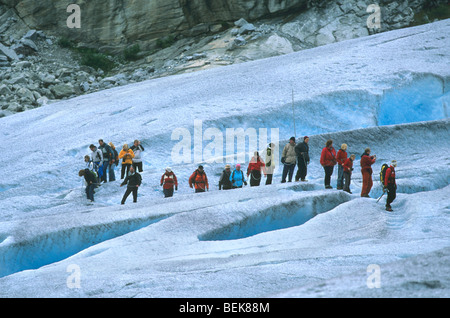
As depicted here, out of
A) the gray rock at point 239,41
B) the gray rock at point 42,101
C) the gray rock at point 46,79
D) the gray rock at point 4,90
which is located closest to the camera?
the gray rock at point 42,101

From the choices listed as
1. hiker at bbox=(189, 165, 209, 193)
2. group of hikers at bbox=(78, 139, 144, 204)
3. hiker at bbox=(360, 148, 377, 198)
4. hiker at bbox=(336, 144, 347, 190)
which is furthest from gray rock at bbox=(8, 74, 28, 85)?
hiker at bbox=(360, 148, 377, 198)

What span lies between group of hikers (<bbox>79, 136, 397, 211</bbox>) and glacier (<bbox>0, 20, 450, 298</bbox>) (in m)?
0.56

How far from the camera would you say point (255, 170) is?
16078 millimetres

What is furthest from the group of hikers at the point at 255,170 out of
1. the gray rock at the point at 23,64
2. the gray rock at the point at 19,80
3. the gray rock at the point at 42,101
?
the gray rock at the point at 23,64

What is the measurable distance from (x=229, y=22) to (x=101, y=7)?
1373cm

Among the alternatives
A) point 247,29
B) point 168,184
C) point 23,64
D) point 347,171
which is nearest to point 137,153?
point 168,184

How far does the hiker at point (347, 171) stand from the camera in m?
13.9

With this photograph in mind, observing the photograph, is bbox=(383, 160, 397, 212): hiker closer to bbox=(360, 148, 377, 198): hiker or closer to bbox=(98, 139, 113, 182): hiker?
bbox=(360, 148, 377, 198): hiker

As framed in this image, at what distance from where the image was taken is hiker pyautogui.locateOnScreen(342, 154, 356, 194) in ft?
45.7

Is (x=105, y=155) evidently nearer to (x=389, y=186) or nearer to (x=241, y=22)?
(x=389, y=186)

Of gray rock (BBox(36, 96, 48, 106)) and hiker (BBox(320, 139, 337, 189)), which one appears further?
gray rock (BBox(36, 96, 48, 106))

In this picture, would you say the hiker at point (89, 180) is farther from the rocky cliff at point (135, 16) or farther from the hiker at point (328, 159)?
the rocky cliff at point (135, 16)
